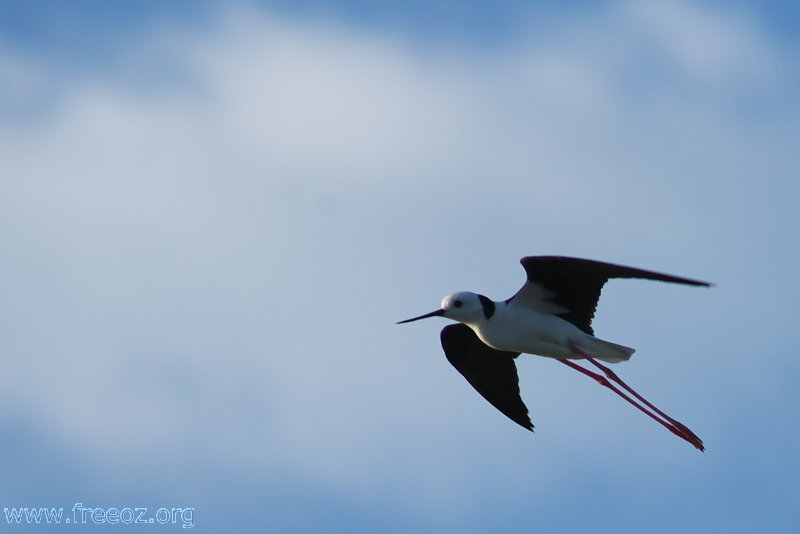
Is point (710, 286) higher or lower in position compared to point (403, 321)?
lower

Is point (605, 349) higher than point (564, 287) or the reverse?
the reverse

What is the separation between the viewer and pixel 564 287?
36.5 feet

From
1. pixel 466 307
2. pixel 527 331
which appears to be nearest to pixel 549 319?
pixel 527 331

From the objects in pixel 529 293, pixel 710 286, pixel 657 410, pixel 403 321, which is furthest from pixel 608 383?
pixel 710 286

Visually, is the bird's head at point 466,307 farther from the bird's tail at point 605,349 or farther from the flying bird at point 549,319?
the bird's tail at point 605,349

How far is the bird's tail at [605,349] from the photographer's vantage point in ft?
36.3

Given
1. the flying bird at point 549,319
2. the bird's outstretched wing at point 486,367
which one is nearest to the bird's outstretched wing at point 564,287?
the flying bird at point 549,319

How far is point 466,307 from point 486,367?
1.21 metres

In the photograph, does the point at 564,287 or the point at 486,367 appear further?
the point at 486,367

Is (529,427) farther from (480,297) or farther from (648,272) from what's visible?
(648,272)

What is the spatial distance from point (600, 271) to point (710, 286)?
222cm

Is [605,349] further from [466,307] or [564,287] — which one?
[466,307]

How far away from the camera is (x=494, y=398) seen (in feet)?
39.7

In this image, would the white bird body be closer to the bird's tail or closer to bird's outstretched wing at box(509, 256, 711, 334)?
the bird's tail
